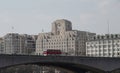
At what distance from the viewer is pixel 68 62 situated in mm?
97062

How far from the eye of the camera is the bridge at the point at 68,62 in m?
85.4

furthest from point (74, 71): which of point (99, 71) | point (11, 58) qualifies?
point (11, 58)

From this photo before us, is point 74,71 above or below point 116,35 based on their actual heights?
below

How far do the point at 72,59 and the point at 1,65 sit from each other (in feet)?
74.5

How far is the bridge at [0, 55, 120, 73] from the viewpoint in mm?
85375

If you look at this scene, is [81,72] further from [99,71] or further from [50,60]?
[50,60]

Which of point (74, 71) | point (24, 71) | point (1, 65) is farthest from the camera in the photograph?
point (24, 71)

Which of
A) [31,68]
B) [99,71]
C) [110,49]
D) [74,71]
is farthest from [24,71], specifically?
[99,71]

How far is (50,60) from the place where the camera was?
306 feet

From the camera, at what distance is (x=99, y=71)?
10656 cm

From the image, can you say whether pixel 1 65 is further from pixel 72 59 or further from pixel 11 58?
pixel 72 59

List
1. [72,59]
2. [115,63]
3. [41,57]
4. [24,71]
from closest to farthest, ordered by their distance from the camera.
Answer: [41,57] → [72,59] → [115,63] → [24,71]

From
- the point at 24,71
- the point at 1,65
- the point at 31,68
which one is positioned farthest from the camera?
the point at 31,68

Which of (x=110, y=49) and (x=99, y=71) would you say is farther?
(x=110, y=49)
